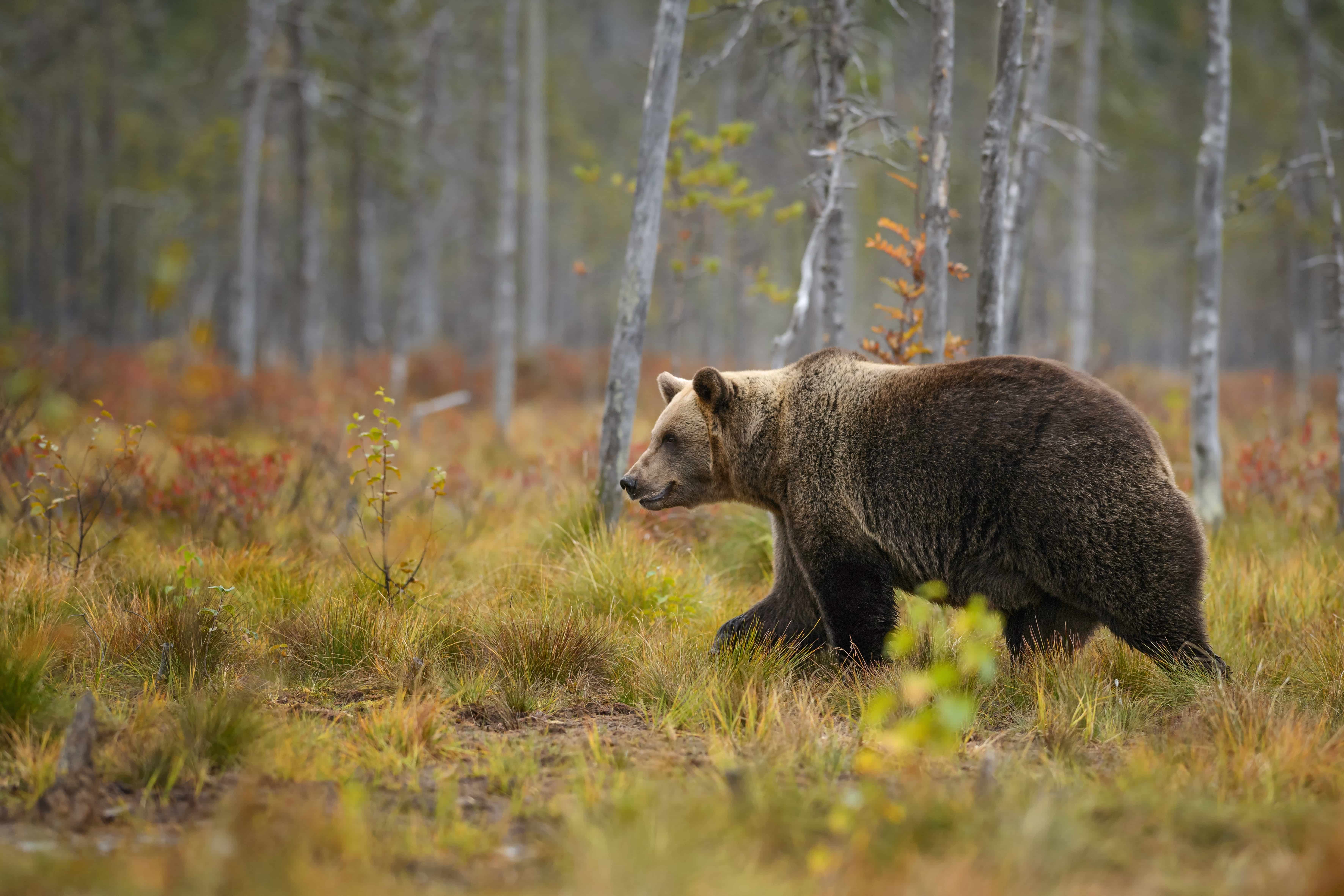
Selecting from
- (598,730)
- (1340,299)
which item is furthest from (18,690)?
(1340,299)

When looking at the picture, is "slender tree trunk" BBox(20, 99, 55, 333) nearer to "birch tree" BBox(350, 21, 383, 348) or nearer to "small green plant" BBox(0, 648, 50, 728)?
"birch tree" BBox(350, 21, 383, 348)

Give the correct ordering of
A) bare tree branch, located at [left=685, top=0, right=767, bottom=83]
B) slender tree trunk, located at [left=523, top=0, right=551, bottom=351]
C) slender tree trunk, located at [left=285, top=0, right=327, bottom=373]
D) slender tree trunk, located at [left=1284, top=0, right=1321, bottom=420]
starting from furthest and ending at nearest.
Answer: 1. slender tree trunk, located at [left=523, top=0, right=551, bottom=351]
2. slender tree trunk, located at [left=1284, top=0, right=1321, bottom=420]
3. slender tree trunk, located at [left=285, top=0, right=327, bottom=373]
4. bare tree branch, located at [left=685, top=0, right=767, bottom=83]

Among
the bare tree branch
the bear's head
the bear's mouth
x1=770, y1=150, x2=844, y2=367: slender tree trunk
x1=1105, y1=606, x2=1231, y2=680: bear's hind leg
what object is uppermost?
the bare tree branch

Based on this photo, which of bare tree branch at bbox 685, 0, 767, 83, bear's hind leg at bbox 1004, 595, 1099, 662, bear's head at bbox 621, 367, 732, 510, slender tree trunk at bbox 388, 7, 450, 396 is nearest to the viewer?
bear's hind leg at bbox 1004, 595, 1099, 662

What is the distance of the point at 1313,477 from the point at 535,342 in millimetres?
15933

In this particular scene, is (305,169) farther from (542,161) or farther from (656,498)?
(656,498)

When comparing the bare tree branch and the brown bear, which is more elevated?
the bare tree branch

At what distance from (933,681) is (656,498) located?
2.59 meters

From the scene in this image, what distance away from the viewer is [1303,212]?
65.9 ft

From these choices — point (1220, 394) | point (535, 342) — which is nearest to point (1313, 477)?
point (1220, 394)

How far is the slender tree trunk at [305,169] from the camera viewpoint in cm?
1662

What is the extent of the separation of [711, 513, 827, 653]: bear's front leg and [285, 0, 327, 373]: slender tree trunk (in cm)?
1416

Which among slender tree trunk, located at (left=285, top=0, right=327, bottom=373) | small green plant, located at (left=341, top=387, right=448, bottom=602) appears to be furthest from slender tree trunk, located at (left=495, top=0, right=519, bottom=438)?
small green plant, located at (left=341, top=387, right=448, bottom=602)

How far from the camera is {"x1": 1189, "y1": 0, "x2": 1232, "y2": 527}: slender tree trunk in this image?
8430 millimetres
